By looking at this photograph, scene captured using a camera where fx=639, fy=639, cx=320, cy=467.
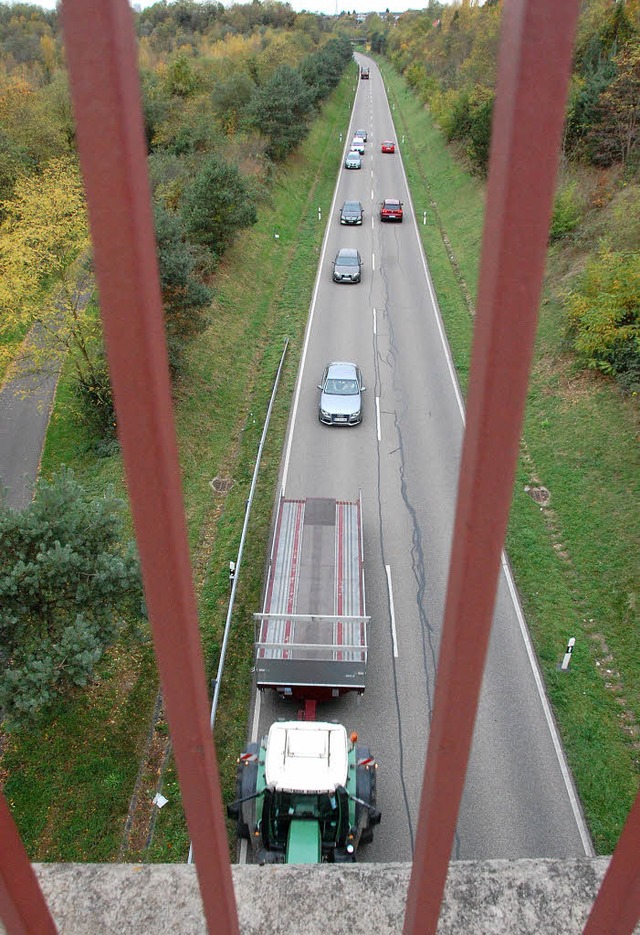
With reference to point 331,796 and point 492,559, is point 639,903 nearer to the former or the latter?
point 492,559

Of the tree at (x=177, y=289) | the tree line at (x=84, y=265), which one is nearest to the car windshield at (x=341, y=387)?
the tree at (x=177, y=289)

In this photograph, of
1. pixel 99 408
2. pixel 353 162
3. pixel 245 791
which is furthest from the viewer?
pixel 353 162

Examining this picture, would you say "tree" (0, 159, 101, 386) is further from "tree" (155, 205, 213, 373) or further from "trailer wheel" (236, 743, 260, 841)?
"trailer wheel" (236, 743, 260, 841)

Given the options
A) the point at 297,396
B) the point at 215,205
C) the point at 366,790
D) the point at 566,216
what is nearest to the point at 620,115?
the point at 566,216

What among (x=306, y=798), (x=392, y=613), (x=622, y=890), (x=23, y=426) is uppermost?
(x=622, y=890)

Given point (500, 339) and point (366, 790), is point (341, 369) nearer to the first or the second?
point (366, 790)
